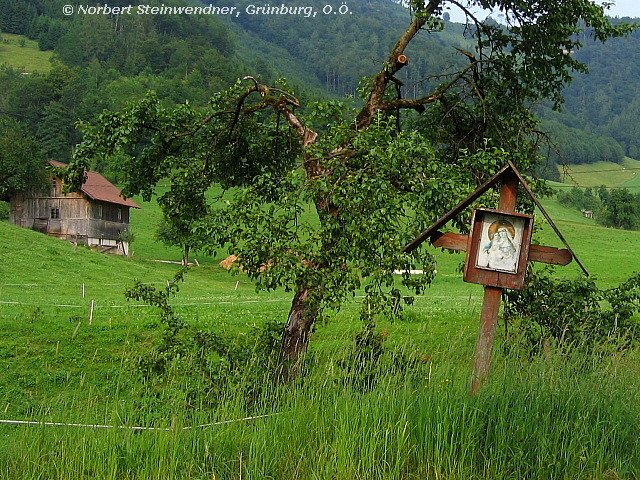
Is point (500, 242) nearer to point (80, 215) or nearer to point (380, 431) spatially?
point (380, 431)

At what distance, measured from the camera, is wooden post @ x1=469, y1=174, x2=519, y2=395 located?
7.41m

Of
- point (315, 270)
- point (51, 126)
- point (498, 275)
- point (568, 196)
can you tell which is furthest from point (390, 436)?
point (568, 196)

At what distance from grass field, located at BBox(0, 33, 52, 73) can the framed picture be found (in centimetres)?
15688

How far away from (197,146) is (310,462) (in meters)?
8.99

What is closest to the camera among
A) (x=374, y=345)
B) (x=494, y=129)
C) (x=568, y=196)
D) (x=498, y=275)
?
(x=498, y=275)

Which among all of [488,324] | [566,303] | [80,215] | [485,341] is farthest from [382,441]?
[80,215]

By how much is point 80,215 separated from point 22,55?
12032 cm

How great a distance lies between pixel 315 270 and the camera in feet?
34.2

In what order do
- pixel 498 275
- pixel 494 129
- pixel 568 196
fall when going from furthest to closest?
pixel 568 196, pixel 494 129, pixel 498 275

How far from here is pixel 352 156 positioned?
37.3 feet

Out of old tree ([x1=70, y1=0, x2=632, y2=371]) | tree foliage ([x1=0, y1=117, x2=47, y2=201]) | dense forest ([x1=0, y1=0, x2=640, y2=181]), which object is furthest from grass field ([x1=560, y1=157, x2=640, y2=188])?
old tree ([x1=70, y1=0, x2=632, y2=371])

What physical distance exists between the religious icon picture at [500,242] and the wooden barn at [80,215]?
5568cm

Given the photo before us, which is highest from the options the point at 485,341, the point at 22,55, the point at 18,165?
the point at 22,55

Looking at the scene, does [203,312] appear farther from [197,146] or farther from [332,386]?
[332,386]
